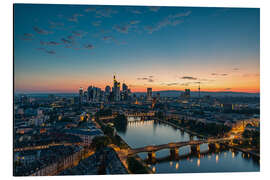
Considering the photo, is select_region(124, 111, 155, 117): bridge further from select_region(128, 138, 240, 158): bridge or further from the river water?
the river water

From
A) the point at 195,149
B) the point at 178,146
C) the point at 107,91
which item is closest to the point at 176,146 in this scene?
the point at 178,146

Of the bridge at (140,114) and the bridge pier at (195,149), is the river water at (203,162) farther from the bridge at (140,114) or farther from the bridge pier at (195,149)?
the bridge at (140,114)

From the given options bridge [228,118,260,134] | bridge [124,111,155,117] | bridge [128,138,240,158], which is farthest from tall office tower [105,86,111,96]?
bridge [128,138,240,158]

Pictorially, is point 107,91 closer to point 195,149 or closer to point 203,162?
point 195,149

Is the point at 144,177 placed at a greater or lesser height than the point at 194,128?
greater

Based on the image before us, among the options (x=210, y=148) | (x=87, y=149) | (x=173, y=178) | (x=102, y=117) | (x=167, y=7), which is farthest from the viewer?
(x=102, y=117)

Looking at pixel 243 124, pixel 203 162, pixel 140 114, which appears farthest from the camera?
pixel 140 114

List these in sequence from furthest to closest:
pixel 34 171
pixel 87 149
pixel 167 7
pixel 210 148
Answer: pixel 210 148
pixel 87 149
pixel 34 171
pixel 167 7

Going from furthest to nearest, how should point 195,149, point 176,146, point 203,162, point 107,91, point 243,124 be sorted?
point 107,91 < point 243,124 < point 195,149 < point 176,146 < point 203,162
